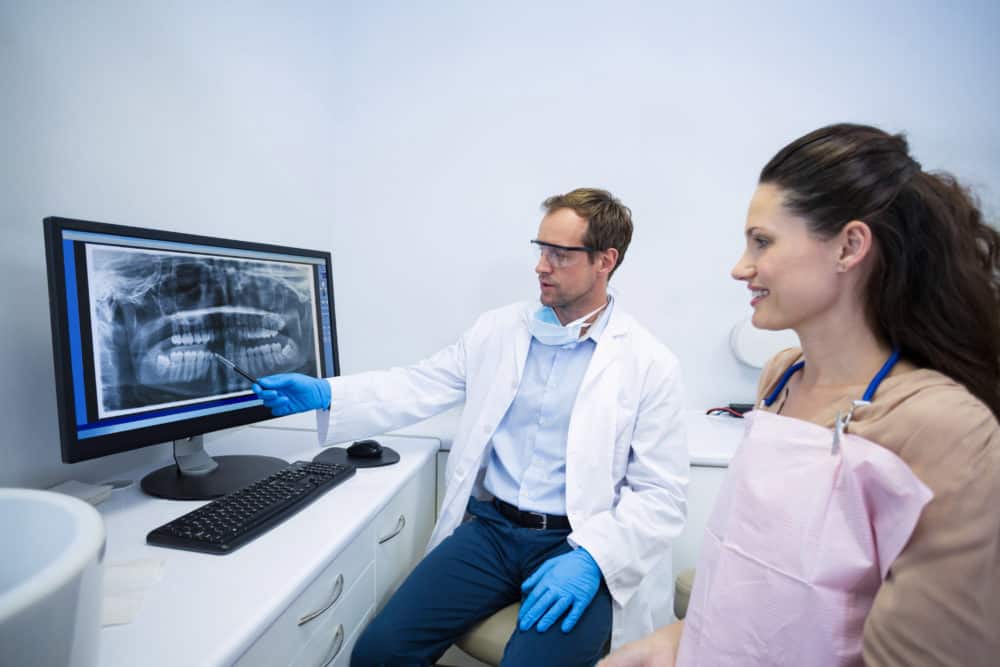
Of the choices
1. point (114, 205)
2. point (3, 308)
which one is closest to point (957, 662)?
point (3, 308)

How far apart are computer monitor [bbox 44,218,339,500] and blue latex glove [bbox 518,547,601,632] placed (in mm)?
683

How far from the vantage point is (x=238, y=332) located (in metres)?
1.15

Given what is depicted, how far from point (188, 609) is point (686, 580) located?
1.38m

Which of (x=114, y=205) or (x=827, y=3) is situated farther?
(x=827, y=3)

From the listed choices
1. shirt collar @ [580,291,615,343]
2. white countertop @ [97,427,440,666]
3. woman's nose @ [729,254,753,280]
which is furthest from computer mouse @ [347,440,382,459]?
woman's nose @ [729,254,753,280]

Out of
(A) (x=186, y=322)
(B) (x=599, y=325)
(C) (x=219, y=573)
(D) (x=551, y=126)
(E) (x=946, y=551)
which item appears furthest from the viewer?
(D) (x=551, y=126)

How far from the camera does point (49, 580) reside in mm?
350

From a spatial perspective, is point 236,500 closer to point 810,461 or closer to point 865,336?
point 810,461

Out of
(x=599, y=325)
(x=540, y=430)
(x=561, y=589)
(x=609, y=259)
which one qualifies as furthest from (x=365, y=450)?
(x=609, y=259)

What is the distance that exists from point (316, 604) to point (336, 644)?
7.4 inches

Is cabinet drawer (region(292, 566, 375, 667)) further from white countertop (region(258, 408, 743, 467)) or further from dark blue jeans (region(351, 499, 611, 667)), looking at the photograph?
white countertop (region(258, 408, 743, 467))

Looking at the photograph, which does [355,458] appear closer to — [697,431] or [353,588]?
[353,588]

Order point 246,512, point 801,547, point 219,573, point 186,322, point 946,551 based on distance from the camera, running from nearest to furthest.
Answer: point 946,551, point 801,547, point 219,573, point 246,512, point 186,322

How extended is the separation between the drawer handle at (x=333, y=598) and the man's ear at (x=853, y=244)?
1.00 m
